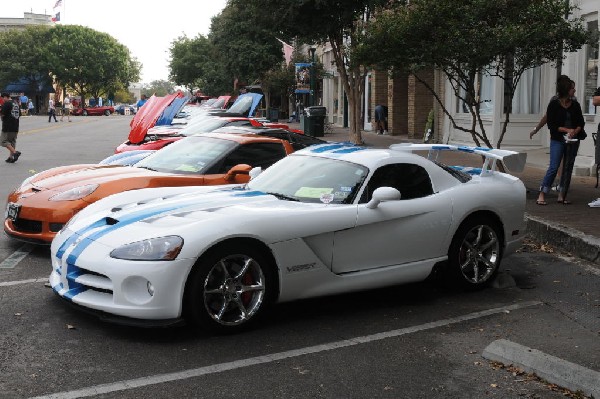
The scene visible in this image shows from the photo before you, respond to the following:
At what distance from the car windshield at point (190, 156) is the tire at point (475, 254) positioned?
328 cm

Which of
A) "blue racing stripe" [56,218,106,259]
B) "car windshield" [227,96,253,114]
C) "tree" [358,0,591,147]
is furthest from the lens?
"car windshield" [227,96,253,114]

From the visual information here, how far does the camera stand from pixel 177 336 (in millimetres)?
5191

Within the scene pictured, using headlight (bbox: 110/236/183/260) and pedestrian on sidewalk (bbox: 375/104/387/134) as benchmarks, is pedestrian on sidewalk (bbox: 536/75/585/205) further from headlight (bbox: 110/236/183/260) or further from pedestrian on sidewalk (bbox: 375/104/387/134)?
pedestrian on sidewalk (bbox: 375/104/387/134)

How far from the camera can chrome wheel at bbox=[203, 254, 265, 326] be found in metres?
5.15

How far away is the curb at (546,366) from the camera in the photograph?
428 cm

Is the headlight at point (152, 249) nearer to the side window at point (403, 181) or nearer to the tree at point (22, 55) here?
the side window at point (403, 181)

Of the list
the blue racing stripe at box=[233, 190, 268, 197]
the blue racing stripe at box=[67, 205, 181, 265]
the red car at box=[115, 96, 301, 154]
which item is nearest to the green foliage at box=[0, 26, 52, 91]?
the red car at box=[115, 96, 301, 154]

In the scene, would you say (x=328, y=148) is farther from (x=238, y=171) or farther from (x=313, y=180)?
(x=238, y=171)

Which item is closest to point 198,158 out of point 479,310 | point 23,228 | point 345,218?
point 23,228

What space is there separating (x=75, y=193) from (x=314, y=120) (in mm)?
23482

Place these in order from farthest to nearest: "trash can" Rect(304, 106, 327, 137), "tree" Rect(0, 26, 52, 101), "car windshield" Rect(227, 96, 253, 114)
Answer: "tree" Rect(0, 26, 52, 101) → "trash can" Rect(304, 106, 327, 137) → "car windshield" Rect(227, 96, 253, 114)

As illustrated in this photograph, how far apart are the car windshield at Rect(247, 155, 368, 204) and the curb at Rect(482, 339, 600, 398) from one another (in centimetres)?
171

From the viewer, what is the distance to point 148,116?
16344 mm

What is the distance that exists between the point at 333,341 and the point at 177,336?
1090 mm
